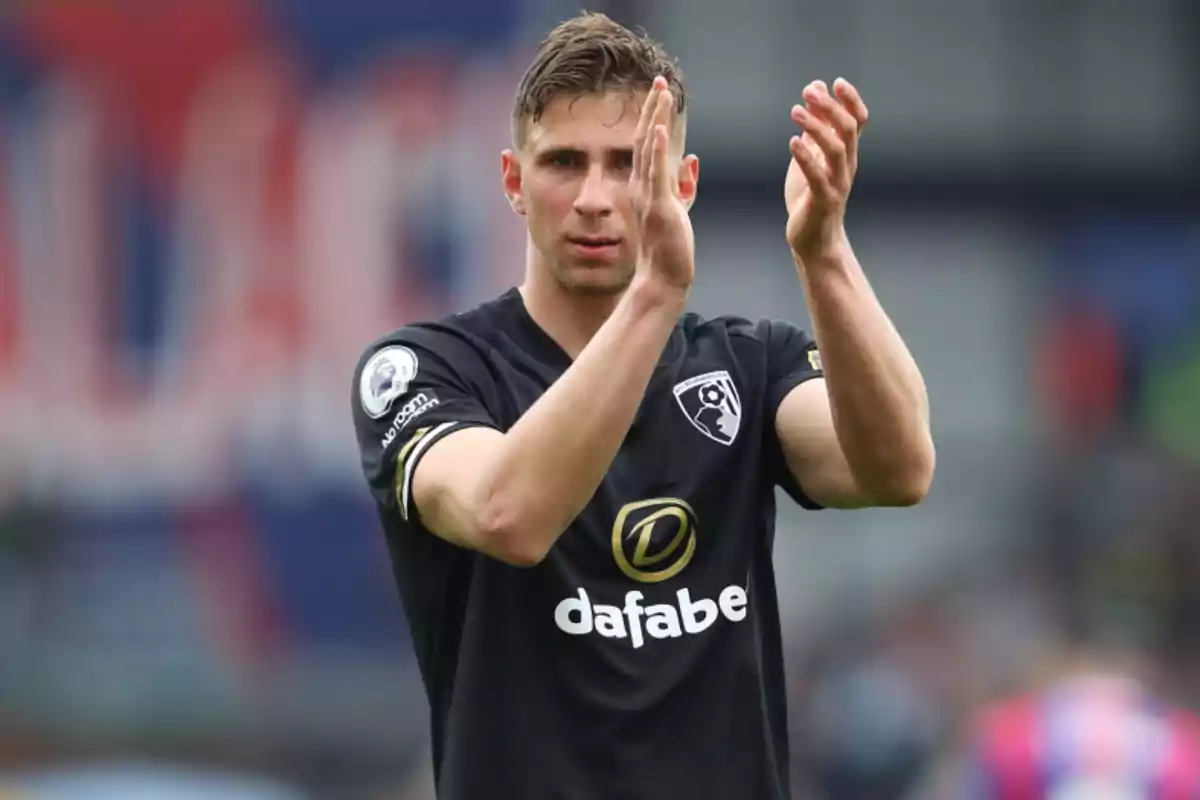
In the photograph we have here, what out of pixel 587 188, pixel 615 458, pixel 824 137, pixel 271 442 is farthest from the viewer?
pixel 271 442

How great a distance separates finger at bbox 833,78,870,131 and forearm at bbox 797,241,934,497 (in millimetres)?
237

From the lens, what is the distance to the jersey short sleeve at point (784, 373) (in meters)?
4.50

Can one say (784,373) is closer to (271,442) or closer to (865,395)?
(865,395)

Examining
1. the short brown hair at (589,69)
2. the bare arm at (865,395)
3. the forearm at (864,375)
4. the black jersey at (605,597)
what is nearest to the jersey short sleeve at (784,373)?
the black jersey at (605,597)

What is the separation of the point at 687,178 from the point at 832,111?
1.48 feet

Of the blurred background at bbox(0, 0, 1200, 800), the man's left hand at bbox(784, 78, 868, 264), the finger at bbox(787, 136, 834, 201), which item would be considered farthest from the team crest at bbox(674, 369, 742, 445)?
the blurred background at bbox(0, 0, 1200, 800)

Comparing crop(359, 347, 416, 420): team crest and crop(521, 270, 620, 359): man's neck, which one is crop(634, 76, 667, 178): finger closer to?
crop(521, 270, 620, 359): man's neck

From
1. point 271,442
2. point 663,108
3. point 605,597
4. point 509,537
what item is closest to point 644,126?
point 663,108

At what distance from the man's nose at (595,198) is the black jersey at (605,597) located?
34cm

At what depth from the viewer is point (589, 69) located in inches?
171

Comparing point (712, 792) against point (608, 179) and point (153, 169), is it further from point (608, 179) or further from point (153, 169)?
point (153, 169)

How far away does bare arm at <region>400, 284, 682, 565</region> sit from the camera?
3953 mm

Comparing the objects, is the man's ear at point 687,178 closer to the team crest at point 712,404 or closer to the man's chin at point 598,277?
the man's chin at point 598,277

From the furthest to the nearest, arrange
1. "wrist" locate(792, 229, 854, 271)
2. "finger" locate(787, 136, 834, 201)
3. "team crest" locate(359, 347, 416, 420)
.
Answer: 1. "team crest" locate(359, 347, 416, 420)
2. "wrist" locate(792, 229, 854, 271)
3. "finger" locate(787, 136, 834, 201)
